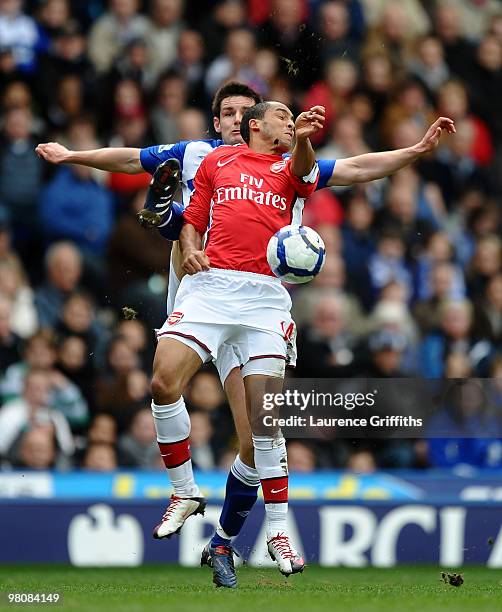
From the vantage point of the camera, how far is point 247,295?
8242 mm

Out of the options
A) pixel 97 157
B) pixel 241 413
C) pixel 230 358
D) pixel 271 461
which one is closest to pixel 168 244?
pixel 97 157

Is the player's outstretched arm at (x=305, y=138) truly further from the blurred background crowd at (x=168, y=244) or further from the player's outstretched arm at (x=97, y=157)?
the blurred background crowd at (x=168, y=244)

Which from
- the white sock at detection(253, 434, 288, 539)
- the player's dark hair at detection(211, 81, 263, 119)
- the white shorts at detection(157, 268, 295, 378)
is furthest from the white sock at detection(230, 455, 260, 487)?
the player's dark hair at detection(211, 81, 263, 119)

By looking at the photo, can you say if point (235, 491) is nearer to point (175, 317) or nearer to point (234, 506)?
point (234, 506)

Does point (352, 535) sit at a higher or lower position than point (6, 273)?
lower

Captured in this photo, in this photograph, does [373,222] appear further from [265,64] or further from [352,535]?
[352,535]

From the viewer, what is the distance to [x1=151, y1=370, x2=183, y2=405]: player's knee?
317 inches

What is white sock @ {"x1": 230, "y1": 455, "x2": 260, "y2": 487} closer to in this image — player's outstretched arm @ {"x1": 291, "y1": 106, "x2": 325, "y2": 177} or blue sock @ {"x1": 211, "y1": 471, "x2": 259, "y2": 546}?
blue sock @ {"x1": 211, "y1": 471, "x2": 259, "y2": 546}

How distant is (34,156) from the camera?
1286 centimetres

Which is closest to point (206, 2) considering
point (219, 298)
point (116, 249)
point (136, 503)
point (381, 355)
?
point (116, 249)

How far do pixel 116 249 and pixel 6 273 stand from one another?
1013mm

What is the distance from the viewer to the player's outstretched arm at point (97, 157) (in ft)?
28.5

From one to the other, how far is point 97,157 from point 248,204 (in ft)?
3.73

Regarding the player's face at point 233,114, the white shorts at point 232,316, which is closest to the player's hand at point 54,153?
the player's face at point 233,114
